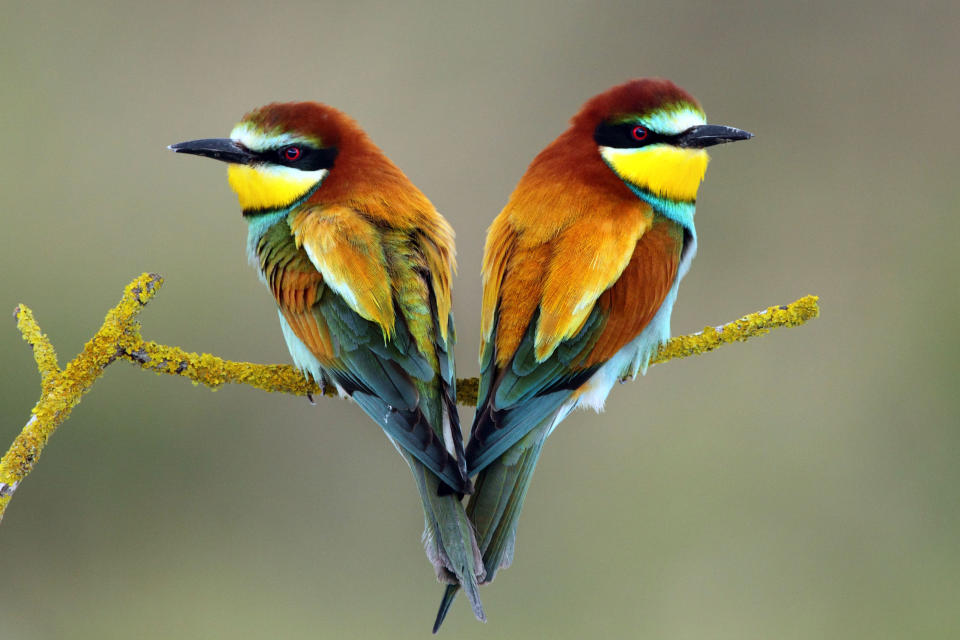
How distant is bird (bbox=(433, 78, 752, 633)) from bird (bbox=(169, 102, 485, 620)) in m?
0.06

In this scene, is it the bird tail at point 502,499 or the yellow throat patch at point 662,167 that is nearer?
the bird tail at point 502,499

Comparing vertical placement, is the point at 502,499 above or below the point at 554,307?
below

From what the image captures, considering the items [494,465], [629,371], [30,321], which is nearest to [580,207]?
[629,371]

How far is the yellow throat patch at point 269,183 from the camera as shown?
1200mm

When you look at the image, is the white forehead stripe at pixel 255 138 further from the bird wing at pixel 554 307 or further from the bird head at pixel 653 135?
the bird head at pixel 653 135

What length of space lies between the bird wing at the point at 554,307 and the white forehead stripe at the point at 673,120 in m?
0.10

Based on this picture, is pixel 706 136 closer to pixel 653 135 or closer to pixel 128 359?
pixel 653 135

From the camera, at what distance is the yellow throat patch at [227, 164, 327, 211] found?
1.20m

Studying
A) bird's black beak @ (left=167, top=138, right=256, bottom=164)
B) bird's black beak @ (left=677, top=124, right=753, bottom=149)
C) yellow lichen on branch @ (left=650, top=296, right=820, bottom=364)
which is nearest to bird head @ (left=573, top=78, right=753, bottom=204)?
bird's black beak @ (left=677, top=124, right=753, bottom=149)

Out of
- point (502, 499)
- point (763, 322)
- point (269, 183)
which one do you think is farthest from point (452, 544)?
point (269, 183)

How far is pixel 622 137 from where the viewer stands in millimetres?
1254

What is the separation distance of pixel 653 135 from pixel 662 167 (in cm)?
4

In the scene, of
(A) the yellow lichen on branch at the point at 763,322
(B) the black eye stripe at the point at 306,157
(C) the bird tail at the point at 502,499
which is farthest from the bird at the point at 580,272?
(B) the black eye stripe at the point at 306,157

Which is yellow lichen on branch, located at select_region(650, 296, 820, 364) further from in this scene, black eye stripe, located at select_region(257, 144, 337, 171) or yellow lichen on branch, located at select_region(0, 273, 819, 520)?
black eye stripe, located at select_region(257, 144, 337, 171)
